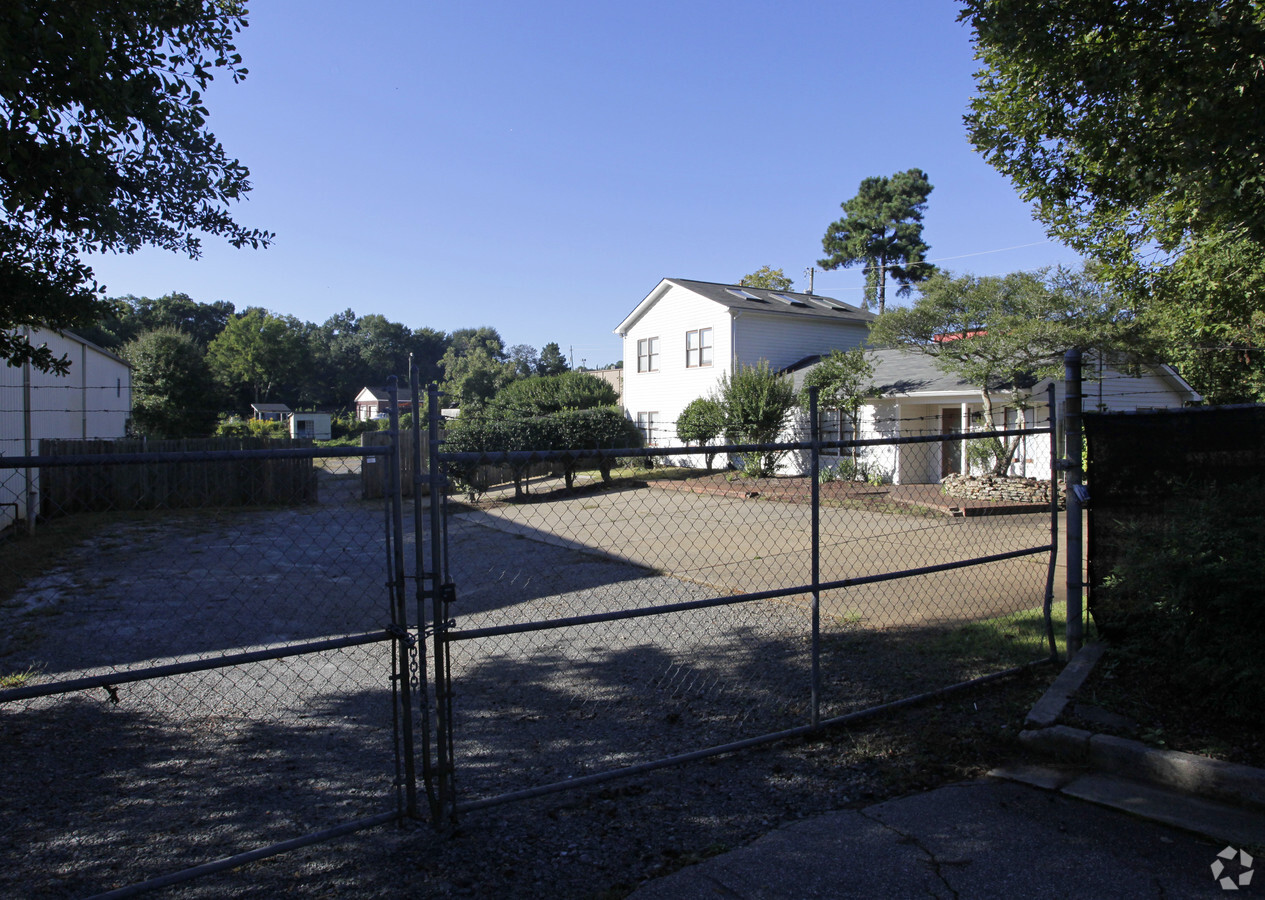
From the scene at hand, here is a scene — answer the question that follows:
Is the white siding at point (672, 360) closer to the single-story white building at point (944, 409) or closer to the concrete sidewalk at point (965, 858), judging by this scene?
the single-story white building at point (944, 409)

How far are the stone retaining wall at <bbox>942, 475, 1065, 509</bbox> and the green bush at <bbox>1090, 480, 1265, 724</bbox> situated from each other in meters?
10.6

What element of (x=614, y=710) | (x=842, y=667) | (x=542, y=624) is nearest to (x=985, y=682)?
(x=842, y=667)

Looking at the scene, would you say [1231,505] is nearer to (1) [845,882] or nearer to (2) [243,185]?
(1) [845,882]

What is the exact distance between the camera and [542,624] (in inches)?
137

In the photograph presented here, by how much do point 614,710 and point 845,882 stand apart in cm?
213

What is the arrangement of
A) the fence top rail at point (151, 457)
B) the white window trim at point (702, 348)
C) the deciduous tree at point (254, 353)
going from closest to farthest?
the fence top rail at point (151, 457) → the white window trim at point (702, 348) → the deciduous tree at point (254, 353)

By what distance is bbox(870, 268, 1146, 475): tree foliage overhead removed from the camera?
51.0 ft

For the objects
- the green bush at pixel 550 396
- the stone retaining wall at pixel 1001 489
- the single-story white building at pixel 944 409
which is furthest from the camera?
the green bush at pixel 550 396

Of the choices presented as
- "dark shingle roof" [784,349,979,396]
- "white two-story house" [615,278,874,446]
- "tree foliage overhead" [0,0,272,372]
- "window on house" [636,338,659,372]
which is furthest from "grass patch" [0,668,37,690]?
"window on house" [636,338,659,372]

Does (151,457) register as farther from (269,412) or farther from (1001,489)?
(269,412)

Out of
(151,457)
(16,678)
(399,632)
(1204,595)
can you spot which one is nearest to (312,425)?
(16,678)

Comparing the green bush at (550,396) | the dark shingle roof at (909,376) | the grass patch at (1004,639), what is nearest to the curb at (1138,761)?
the grass patch at (1004,639)

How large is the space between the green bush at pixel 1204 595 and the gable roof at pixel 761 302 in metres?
21.4

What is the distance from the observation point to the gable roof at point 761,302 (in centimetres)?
2648
